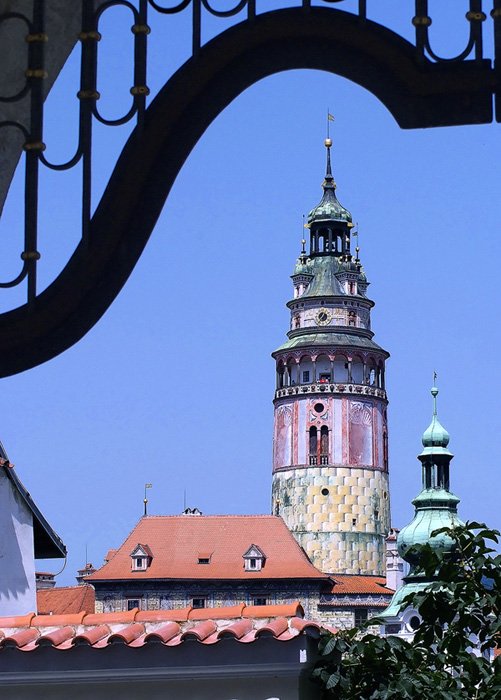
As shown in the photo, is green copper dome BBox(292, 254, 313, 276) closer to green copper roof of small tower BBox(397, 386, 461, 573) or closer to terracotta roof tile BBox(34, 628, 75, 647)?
green copper roof of small tower BBox(397, 386, 461, 573)

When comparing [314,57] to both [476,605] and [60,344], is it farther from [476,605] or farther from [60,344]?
[476,605]

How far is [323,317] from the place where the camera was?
269 ft

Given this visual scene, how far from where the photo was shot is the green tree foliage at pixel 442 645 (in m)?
8.20

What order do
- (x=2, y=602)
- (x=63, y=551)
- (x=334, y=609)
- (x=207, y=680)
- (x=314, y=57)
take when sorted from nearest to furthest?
(x=314, y=57), (x=207, y=680), (x=2, y=602), (x=63, y=551), (x=334, y=609)

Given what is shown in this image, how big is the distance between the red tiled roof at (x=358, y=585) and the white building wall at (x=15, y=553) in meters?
58.7

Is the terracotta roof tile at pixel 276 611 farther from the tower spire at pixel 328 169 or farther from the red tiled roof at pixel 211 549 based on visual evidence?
the tower spire at pixel 328 169

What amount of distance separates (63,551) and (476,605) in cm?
1094

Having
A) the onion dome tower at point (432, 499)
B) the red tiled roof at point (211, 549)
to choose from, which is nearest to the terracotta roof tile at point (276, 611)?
the onion dome tower at point (432, 499)

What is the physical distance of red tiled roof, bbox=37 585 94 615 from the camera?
75688mm

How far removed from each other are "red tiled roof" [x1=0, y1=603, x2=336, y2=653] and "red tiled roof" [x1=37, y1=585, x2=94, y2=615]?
6490 cm

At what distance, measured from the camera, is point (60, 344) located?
3914mm

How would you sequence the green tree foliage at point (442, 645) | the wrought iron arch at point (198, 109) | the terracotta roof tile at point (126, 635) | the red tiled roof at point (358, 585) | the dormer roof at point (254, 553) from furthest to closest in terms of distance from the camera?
the dormer roof at point (254, 553) < the red tiled roof at point (358, 585) < the terracotta roof tile at point (126, 635) < the green tree foliage at point (442, 645) < the wrought iron arch at point (198, 109)

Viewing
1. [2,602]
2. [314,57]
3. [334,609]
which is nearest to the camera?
[314,57]

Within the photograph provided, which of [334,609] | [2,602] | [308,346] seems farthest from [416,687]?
[308,346]
